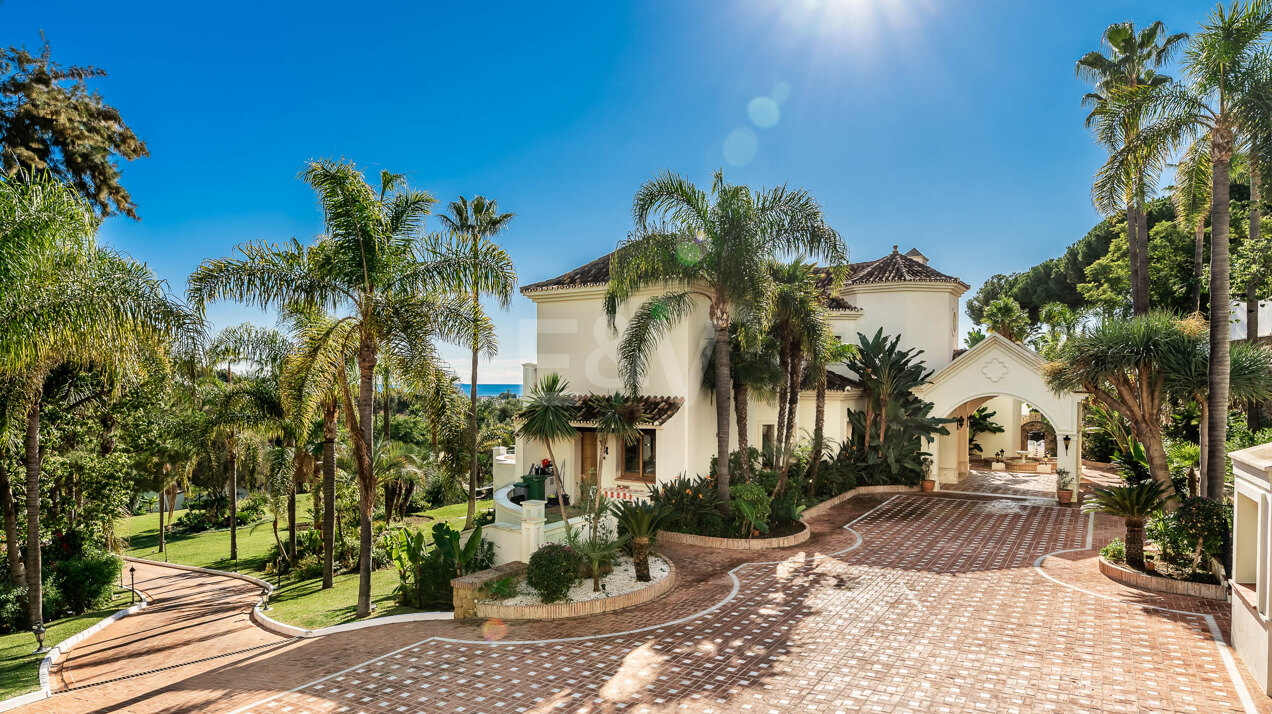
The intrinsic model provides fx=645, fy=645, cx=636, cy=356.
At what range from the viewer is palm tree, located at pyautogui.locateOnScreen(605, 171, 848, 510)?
52.1ft

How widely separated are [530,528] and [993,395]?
17.5 meters

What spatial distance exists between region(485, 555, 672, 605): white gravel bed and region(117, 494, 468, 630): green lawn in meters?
3.31

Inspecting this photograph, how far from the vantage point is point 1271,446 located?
→ 28.8ft

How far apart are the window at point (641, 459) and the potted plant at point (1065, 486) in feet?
42.4

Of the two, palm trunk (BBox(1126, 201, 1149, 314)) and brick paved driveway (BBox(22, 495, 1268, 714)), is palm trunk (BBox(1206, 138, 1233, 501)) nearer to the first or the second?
brick paved driveway (BBox(22, 495, 1268, 714))

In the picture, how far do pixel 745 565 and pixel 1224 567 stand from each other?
835 cm

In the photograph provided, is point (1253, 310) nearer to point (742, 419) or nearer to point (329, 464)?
point (742, 419)

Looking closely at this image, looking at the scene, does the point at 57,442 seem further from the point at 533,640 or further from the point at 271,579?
the point at 533,640

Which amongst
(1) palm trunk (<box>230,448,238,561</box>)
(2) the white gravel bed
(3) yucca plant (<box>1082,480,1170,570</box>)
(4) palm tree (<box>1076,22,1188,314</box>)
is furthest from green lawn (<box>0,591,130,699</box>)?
(4) palm tree (<box>1076,22,1188,314</box>)

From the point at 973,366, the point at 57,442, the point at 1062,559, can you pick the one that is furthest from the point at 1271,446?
the point at 57,442

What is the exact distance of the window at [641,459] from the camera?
20.0 m

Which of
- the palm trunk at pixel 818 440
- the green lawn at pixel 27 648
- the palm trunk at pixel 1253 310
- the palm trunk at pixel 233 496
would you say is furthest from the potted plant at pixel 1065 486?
the palm trunk at pixel 233 496

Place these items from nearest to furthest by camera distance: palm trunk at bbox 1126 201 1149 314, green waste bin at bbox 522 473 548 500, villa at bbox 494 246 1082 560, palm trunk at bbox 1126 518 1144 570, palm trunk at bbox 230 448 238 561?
palm trunk at bbox 1126 518 1144 570 → green waste bin at bbox 522 473 548 500 → villa at bbox 494 246 1082 560 → palm trunk at bbox 1126 201 1149 314 → palm trunk at bbox 230 448 238 561

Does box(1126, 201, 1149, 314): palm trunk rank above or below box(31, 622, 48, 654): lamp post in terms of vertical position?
above
